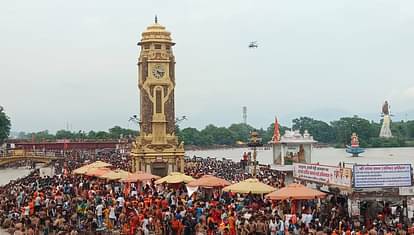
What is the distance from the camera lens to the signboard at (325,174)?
20.6 meters

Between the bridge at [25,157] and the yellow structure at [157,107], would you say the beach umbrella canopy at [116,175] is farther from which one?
the bridge at [25,157]

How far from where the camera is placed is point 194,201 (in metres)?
22.5

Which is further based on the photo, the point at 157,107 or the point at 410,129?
the point at 410,129

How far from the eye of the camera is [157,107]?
4153cm

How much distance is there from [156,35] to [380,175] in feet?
77.3

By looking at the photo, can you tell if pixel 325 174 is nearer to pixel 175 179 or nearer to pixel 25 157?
pixel 175 179

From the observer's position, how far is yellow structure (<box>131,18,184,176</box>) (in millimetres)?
40844

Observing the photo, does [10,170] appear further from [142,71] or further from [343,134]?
[343,134]

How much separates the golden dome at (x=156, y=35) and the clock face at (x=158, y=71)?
5.21ft

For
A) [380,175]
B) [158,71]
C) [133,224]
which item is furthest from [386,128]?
[133,224]

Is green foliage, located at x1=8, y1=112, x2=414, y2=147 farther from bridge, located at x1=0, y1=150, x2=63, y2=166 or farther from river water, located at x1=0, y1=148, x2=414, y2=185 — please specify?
bridge, located at x1=0, y1=150, x2=63, y2=166

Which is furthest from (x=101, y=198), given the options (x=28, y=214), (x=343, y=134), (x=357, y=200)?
(x=343, y=134)

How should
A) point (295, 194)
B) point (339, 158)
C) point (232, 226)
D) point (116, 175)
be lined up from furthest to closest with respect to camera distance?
point (339, 158) < point (116, 175) < point (295, 194) < point (232, 226)

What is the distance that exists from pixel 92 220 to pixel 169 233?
2.48 metres
